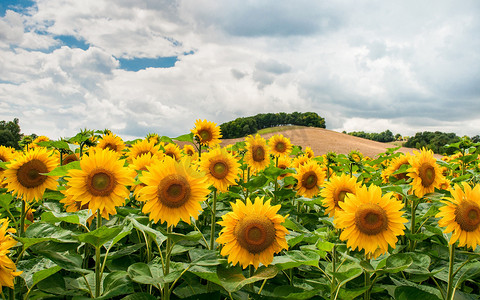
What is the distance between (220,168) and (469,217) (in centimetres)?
237

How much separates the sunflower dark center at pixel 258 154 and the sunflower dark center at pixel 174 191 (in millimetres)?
2869

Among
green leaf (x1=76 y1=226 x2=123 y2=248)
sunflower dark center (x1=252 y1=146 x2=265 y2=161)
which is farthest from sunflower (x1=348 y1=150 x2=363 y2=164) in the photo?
green leaf (x1=76 y1=226 x2=123 y2=248)

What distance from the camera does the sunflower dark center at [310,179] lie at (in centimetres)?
507

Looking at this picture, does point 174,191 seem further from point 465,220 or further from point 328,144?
point 328,144

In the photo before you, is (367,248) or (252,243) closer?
(252,243)

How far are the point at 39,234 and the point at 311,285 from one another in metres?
2.13

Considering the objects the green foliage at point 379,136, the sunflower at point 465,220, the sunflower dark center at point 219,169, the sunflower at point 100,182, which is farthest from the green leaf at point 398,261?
the green foliage at point 379,136

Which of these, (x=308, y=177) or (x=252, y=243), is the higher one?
(x=308, y=177)

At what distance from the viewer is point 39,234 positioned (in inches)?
94.8

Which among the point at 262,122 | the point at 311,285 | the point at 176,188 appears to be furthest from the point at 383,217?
the point at 262,122

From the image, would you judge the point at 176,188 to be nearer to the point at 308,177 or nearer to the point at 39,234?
the point at 39,234

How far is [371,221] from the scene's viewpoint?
266 centimetres

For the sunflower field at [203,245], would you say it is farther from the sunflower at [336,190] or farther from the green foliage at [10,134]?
the green foliage at [10,134]

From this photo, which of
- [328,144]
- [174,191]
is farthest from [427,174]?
[328,144]
